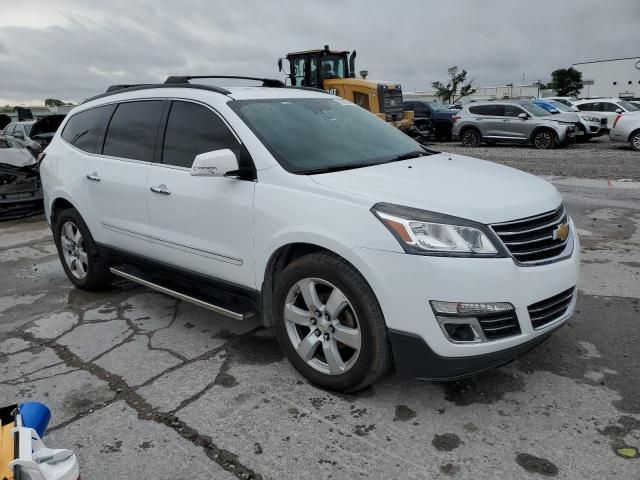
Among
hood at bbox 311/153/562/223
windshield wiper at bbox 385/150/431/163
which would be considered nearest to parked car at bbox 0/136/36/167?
windshield wiper at bbox 385/150/431/163

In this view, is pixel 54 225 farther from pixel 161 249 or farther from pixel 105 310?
pixel 161 249

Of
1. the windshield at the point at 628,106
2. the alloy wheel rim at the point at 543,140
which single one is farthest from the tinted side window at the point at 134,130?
the windshield at the point at 628,106

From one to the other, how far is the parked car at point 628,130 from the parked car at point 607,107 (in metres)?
4.09

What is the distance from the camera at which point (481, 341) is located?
2723mm

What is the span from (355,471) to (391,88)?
1674cm

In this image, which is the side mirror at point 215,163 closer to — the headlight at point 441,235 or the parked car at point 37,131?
the headlight at point 441,235

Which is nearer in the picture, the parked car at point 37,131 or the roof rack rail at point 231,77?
the roof rack rail at point 231,77

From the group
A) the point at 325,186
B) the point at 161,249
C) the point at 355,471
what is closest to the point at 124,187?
the point at 161,249

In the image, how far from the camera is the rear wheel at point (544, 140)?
1783cm

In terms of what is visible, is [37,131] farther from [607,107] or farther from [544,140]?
[607,107]

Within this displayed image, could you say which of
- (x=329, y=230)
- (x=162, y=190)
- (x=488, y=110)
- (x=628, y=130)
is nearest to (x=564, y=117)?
(x=628, y=130)

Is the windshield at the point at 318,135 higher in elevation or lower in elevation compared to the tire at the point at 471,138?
higher

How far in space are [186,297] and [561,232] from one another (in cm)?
249

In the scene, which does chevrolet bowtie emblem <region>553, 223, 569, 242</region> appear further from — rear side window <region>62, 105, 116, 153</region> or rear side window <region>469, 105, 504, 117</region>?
rear side window <region>469, 105, 504, 117</region>
